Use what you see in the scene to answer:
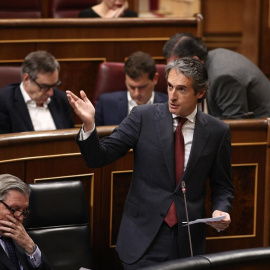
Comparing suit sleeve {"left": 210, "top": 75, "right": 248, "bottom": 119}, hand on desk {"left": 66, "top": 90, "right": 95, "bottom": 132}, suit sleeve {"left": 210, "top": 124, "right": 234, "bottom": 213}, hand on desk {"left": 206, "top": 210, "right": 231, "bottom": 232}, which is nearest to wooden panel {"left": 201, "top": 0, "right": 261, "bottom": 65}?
suit sleeve {"left": 210, "top": 75, "right": 248, "bottom": 119}

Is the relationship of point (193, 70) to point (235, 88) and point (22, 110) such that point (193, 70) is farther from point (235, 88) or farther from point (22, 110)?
point (22, 110)

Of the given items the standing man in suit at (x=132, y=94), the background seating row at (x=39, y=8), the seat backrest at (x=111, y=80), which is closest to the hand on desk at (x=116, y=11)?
the background seating row at (x=39, y=8)

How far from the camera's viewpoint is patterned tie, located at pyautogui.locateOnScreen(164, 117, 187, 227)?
1.71 metres

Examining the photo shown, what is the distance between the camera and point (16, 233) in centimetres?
162

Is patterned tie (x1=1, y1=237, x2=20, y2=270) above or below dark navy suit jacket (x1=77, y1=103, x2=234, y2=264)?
below

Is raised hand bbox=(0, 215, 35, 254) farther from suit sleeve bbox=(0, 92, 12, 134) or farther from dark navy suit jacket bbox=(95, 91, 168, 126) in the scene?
dark navy suit jacket bbox=(95, 91, 168, 126)

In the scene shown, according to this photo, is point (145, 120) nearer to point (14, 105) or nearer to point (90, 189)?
point (90, 189)

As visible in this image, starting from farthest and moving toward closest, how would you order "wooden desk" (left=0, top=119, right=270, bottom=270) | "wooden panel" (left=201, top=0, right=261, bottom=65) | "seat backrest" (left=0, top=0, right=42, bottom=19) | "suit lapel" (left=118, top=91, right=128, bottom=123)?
"seat backrest" (left=0, top=0, right=42, bottom=19) < "wooden panel" (left=201, top=0, right=261, bottom=65) < "suit lapel" (left=118, top=91, right=128, bottom=123) < "wooden desk" (left=0, top=119, right=270, bottom=270)

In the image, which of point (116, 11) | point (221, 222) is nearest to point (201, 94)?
point (221, 222)

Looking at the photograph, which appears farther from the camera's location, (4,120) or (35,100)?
(35,100)

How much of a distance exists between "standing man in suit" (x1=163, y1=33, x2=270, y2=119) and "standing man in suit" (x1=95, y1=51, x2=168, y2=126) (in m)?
0.22

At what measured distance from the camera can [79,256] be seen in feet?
6.26

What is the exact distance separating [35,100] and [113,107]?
0.33 metres

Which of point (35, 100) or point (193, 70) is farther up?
point (193, 70)
